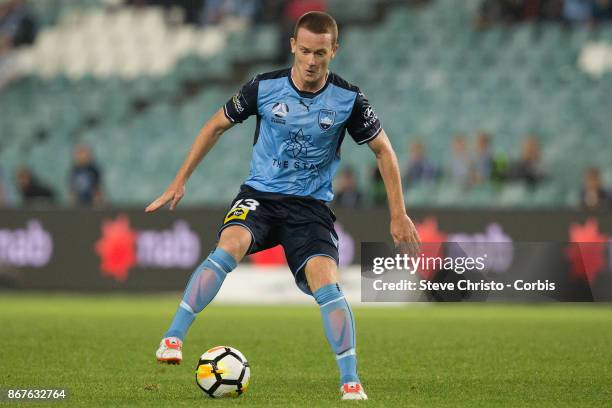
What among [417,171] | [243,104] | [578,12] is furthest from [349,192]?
[243,104]

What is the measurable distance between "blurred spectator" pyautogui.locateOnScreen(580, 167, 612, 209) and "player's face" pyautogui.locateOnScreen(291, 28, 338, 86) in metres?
10.2

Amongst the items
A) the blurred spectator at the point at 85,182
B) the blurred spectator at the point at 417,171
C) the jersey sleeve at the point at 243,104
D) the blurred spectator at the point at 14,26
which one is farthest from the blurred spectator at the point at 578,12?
the jersey sleeve at the point at 243,104

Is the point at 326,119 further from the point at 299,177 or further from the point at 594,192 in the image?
the point at 594,192

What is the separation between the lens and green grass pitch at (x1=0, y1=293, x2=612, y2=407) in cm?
668

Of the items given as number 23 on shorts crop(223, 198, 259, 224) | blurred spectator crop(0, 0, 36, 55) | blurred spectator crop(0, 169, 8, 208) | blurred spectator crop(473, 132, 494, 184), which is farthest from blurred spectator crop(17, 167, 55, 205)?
number 23 on shorts crop(223, 198, 259, 224)

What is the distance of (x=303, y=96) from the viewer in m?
6.62

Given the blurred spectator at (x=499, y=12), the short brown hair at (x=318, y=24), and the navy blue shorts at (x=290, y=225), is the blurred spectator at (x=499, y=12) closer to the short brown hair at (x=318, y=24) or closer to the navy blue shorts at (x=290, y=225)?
the navy blue shorts at (x=290, y=225)

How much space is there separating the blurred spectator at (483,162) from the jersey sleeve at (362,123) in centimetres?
1060

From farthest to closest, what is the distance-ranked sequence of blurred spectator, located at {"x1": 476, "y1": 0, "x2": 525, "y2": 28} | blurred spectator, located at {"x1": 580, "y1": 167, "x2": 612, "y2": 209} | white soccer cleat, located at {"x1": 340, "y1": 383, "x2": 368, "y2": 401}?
1. blurred spectator, located at {"x1": 476, "y1": 0, "x2": 525, "y2": 28}
2. blurred spectator, located at {"x1": 580, "y1": 167, "x2": 612, "y2": 209}
3. white soccer cleat, located at {"x1": 340, "y1": 383, "x2": 368, "y2": 401}

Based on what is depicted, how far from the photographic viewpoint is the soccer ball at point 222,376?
21.4 feet

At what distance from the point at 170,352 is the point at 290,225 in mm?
Answer: 987

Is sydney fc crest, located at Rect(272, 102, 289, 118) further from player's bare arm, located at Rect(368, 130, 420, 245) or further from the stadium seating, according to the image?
the stadium seating

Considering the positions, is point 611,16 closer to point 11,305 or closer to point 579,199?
point 579,199

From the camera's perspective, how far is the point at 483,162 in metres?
17.3
